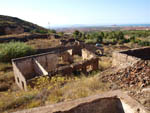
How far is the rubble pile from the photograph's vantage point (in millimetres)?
4184

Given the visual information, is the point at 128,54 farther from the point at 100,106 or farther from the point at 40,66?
the point at 40,66

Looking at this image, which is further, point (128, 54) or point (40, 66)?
point (40, 66)

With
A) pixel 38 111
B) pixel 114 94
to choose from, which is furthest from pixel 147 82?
pixel 38 111

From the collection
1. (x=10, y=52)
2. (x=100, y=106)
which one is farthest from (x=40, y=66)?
(x=100, y=106)

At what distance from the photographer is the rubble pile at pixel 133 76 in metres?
4.18

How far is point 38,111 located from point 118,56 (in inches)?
219

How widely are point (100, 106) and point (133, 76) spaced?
2736 mm

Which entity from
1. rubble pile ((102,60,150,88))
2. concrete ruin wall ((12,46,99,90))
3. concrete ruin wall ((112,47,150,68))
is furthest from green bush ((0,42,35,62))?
rubble pile ((102,60,150,88))

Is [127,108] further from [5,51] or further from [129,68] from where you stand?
[5,51]

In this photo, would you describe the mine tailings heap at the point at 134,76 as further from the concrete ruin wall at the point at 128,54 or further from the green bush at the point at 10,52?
the green bush at the point at 10,52

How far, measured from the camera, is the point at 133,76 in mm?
4559

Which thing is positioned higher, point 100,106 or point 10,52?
point 10,52

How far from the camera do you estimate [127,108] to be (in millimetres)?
2338

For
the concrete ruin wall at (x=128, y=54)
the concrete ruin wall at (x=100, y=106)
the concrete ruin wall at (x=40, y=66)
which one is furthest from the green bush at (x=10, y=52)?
the concrete ruin wall at (x=100, y=106)
